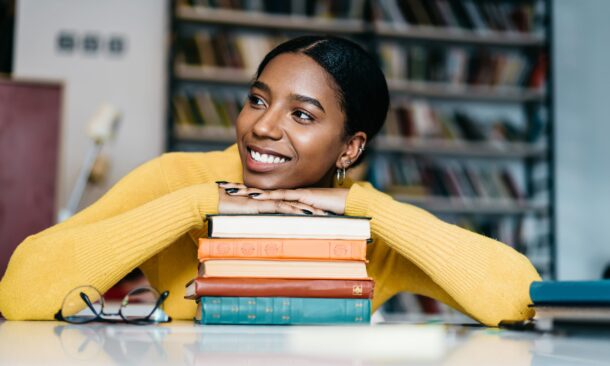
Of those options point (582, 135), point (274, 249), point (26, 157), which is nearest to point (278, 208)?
point (274, 249)

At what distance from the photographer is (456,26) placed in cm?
403

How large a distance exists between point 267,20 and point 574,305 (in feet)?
10.2

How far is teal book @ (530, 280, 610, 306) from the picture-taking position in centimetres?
92

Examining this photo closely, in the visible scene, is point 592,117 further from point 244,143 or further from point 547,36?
point 244,143

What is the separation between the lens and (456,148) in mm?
3961

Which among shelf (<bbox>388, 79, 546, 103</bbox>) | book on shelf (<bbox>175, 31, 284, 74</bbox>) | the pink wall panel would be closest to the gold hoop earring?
the pink wall panel

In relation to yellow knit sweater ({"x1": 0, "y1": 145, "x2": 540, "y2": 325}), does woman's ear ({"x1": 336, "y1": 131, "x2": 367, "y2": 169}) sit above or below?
above

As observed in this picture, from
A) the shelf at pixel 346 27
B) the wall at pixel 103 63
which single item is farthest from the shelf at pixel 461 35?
the wall at pixel 103 63

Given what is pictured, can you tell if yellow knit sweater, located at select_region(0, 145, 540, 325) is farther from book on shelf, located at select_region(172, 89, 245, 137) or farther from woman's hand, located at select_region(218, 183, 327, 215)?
book on shelf, located at select_region(172, 89, 245, 137)

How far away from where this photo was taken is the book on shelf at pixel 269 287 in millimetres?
982

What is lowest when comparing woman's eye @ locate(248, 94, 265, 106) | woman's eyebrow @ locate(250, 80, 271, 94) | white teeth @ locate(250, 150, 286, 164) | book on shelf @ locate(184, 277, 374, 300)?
book on shelf @ locate(184, 277, 374, 300)

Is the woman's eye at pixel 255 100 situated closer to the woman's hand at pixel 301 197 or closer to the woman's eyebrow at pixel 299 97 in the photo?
the woman's eyebrow at pixel 299 97

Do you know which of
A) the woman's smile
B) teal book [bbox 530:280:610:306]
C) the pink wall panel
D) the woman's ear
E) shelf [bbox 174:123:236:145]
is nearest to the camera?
teal book [bbox 530:280:610:306]

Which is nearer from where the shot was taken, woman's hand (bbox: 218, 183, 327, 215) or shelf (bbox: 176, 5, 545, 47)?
woman's hand (bbox: 218, 183, 327, 215)
